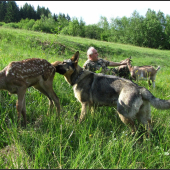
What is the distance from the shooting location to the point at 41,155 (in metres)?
2.42

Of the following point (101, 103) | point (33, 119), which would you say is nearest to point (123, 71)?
point (101, 103)

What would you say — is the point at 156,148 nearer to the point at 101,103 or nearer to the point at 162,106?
the point at 162,106

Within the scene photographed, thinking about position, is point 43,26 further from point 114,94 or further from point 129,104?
point 129,104

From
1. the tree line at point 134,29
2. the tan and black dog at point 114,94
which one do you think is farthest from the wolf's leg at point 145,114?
the tree line at point 134,29

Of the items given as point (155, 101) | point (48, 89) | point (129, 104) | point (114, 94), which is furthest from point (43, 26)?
point (155, 101)

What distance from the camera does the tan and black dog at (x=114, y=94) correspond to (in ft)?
11.2

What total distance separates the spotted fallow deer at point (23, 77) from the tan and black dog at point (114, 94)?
0.65 metres

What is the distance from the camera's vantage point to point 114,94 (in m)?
3.81

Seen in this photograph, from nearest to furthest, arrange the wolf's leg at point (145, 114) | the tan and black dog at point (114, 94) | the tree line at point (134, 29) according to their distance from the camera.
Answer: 1. the tan and black dog at point (114, 94)
2. the wolf's leg at point (145, 114)
3. the tree line at point (134, 29)

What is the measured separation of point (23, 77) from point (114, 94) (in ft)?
6.86

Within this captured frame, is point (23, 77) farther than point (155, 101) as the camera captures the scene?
No

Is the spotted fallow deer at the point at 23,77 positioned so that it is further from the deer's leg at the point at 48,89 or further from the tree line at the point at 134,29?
the tree line at the point at 134,29

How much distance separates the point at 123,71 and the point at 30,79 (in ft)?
17.4

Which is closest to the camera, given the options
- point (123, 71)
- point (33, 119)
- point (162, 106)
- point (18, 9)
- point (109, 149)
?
point (109, 149)
